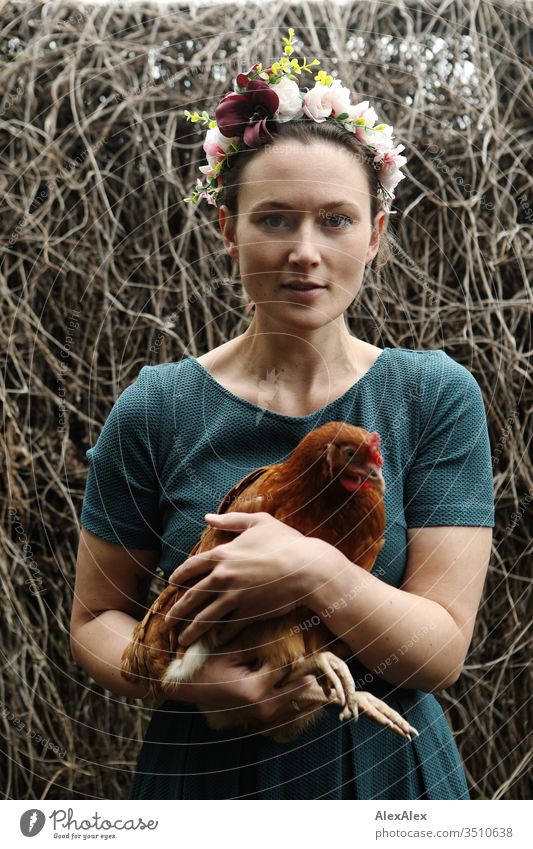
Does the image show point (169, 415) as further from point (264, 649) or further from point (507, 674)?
point (507, 674)

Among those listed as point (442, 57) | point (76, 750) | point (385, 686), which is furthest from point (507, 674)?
point (442, 57)

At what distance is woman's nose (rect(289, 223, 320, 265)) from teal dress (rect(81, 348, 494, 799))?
9 centimetres

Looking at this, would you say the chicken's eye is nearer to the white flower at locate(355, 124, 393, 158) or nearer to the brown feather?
the brown feather

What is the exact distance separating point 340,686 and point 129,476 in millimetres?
198

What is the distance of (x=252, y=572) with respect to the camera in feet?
1.40

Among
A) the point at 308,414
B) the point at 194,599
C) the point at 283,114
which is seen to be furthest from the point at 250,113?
the point at 194,599

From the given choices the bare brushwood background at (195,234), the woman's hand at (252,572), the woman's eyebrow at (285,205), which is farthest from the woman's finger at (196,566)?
the bare brushwood background at (195,234)

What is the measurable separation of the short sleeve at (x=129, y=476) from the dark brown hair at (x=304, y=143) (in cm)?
14

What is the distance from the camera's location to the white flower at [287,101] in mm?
458

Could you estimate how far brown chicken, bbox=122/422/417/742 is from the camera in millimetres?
427

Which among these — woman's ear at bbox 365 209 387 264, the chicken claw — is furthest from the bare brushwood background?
the chicken claw

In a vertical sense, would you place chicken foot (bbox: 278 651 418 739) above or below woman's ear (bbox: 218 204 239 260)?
below

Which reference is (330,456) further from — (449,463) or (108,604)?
(108,604)

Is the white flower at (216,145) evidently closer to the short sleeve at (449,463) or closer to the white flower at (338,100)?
the white flower at (338,100)
